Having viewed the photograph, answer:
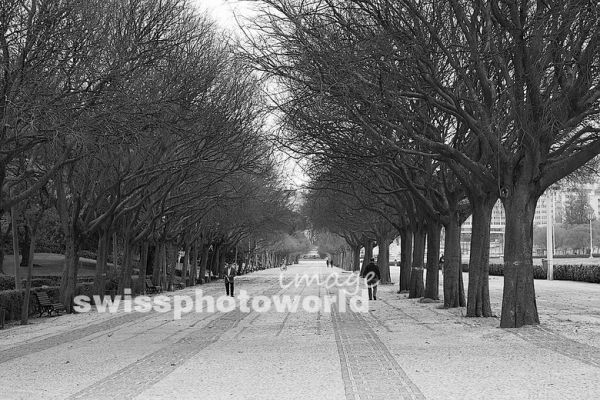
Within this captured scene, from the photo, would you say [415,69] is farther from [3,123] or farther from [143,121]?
[3,123]

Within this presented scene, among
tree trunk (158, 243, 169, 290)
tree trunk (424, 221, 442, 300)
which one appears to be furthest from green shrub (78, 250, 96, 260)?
tree trunk (424, 221, 442, 300)

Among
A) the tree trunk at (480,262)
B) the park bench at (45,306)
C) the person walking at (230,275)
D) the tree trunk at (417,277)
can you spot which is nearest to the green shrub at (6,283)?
the person walking at (230,275)

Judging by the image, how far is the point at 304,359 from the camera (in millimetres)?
11820

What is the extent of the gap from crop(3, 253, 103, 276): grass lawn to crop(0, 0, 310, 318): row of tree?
15201mm

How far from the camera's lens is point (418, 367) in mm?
10852

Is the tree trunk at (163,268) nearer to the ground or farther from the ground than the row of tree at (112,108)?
nearer to the ground

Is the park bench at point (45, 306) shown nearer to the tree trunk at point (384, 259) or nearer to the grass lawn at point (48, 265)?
the grass lawn at point (48, 265)

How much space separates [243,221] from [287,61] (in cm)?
3641

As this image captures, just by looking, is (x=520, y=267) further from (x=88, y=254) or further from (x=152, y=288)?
(x=88, y=254)

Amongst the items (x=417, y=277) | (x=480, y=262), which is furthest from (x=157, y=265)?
(x=480, y=262)

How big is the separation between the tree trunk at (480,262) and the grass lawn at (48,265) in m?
33.2

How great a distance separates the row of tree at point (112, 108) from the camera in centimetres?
1360

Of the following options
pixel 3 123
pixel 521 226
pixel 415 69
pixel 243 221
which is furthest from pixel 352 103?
pixel 243 221

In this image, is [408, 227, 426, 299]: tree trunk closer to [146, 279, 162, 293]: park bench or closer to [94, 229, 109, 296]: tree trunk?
[94, 229, 109, 296]: tree trunk
